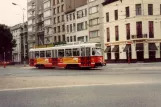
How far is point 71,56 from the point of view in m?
37.5

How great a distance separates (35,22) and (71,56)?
68796 mm

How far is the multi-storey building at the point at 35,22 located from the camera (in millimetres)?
101031

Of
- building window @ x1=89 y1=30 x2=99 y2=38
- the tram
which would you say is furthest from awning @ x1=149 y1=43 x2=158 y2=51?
the tram

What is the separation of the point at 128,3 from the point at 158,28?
6.83m

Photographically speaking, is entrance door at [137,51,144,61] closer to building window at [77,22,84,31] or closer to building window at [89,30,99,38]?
building window at [89,30,99,38]

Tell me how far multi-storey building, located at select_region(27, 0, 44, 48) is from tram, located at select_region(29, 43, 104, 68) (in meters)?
55.6

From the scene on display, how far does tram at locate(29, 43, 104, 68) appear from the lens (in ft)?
116

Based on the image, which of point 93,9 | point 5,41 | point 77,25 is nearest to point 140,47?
point 93,9

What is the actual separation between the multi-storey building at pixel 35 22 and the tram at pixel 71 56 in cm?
5560

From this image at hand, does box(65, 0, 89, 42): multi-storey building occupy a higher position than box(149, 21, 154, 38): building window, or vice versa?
box(65, 0, 89, 42): multi-storey building

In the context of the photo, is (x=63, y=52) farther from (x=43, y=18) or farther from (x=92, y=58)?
(x=43, y=18)

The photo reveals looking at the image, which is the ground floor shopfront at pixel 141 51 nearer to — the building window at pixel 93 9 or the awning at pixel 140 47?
the awning at pixel 140 47

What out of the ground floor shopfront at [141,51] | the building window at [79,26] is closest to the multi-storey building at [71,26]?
the building window at [79,26]

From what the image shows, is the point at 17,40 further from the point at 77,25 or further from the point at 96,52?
the point at 96,52
